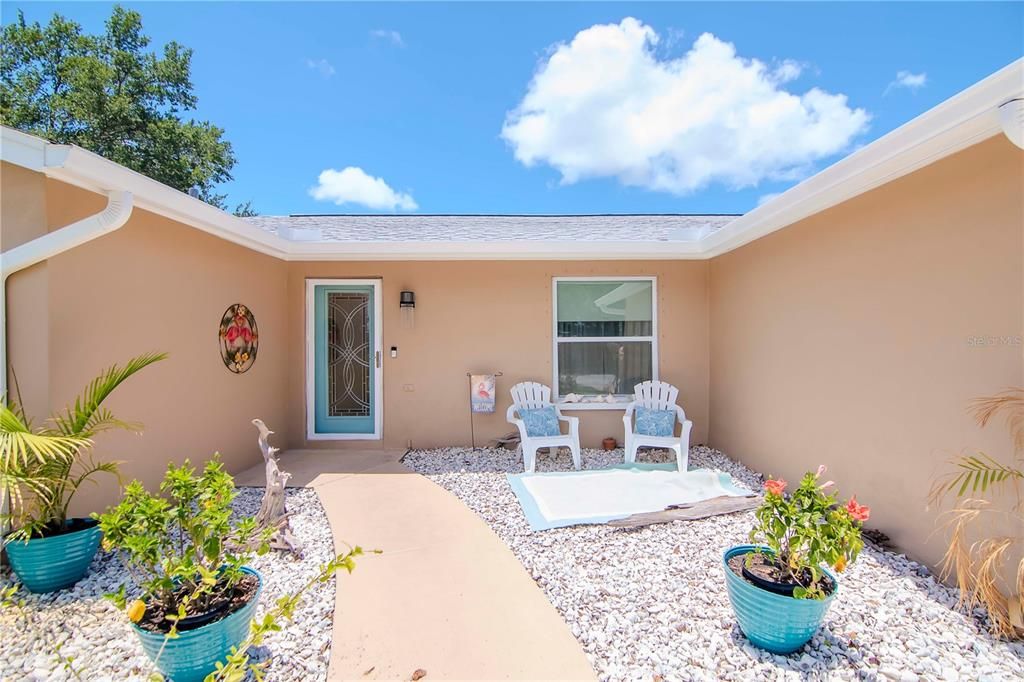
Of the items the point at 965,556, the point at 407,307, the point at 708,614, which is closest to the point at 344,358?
the point at 407,307

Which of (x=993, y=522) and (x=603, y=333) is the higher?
(x=603, y=333)

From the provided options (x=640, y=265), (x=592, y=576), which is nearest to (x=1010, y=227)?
(x=592, y=576)

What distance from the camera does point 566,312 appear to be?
572 centimetres

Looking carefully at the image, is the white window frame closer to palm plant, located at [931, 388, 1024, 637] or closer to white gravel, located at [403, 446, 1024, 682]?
white gravel, located at [403, 446, 1024, 682]

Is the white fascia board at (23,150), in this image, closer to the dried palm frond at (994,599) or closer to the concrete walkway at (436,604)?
the concrete walkway at (436,604)

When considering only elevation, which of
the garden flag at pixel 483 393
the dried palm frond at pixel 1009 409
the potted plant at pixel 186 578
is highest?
the dried palm frond at pixel 1009 409

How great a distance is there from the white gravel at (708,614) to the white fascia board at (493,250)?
287 centimetres

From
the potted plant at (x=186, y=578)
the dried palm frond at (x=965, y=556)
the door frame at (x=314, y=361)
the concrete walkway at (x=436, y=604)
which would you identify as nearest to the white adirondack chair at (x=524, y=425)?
the concrete walkway at (x=436, y=604)

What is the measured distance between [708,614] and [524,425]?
2.82 metres

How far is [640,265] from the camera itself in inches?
223

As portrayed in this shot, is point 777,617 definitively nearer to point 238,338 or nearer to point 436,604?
point 436,604

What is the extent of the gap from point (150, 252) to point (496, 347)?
3.48 metres

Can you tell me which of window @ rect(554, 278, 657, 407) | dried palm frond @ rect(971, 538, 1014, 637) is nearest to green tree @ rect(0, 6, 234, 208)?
window @ rect(554, 278, 657, 407)

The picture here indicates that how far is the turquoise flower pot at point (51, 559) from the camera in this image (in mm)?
2498
